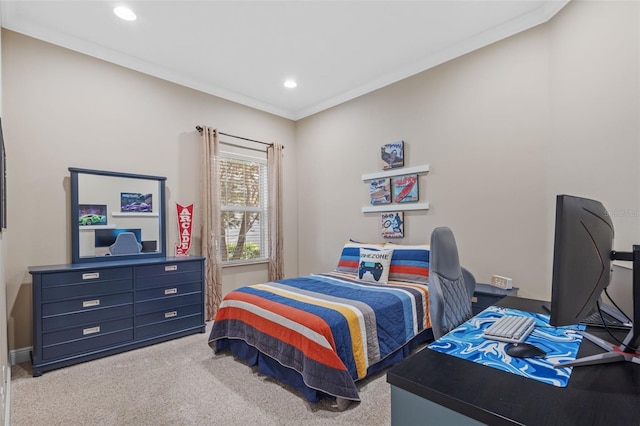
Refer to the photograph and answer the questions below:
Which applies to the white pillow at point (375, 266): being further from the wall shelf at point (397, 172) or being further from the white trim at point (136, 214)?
the white trim at point (136, 214)

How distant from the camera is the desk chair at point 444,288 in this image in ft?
5.54

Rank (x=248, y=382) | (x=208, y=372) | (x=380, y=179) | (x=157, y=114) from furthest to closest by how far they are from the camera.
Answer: (x=380, y=179), (x=157, y=114), (x=208, y=372), (x=248, y=382)

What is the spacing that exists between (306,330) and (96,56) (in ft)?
11.1

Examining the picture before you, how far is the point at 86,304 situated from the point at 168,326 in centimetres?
76

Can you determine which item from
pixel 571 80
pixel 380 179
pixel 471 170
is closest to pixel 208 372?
pixel 380 179

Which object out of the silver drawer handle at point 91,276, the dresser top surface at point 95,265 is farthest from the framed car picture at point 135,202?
the silver drawer handle at point 91,276

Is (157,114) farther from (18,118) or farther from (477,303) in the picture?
(477,303)

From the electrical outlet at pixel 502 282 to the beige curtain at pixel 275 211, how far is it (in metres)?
2.79

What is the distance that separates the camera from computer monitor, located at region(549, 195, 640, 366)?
87cm

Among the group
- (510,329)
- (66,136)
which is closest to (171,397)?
(510,329)

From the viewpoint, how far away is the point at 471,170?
317 centimetres

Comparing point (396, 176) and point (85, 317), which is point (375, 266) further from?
point (85, 317)

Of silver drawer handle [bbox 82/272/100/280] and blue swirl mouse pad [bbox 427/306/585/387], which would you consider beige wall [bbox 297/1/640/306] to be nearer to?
blue swirl mouse pad [bbox 427/306/585/387]

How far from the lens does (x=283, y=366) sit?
231cm
